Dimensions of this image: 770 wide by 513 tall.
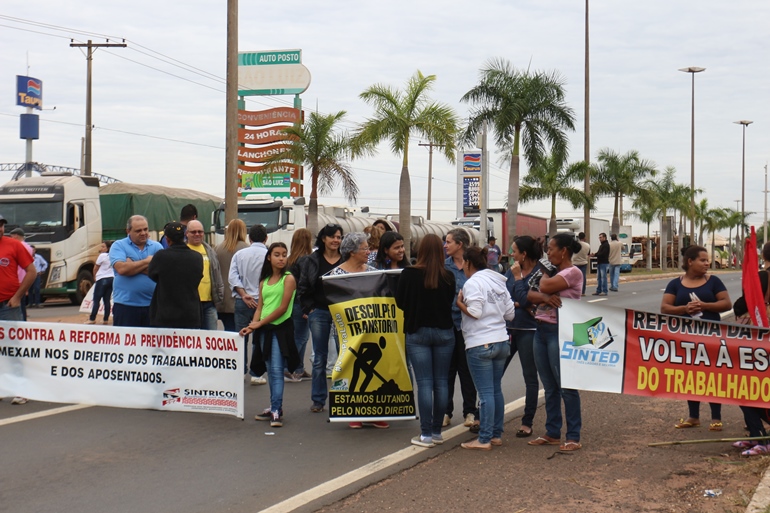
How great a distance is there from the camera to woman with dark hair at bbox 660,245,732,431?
754 centimetres

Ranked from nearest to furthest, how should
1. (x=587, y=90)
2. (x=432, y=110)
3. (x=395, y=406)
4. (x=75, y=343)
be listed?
(x=395, y=406) < (x=75, y=343) < (x=432, y=110) < (x=587, y=90)

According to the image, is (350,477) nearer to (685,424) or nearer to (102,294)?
(685,424)

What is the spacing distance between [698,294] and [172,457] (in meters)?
4.63

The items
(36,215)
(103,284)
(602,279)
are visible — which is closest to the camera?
(103,284)

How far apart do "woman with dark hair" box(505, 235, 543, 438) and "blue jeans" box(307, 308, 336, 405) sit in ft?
6.64

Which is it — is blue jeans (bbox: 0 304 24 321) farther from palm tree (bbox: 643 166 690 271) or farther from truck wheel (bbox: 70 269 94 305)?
palm tree (bbox: 643 166 690 271)

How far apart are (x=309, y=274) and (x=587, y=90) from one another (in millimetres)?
31165

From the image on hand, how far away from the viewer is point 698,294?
7660 millimetres

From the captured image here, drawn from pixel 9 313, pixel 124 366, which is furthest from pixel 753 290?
pixel 9 313

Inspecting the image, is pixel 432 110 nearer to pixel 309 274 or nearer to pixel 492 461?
pixel 309 274

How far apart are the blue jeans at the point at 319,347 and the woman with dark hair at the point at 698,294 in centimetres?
328

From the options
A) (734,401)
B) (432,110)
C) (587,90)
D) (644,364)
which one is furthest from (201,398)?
(587,90)

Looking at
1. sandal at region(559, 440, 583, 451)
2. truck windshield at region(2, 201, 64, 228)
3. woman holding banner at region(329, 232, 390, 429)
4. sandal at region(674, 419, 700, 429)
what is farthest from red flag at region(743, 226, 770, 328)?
truck windshield at region(2, 201, 64, 228)

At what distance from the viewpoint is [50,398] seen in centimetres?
907
